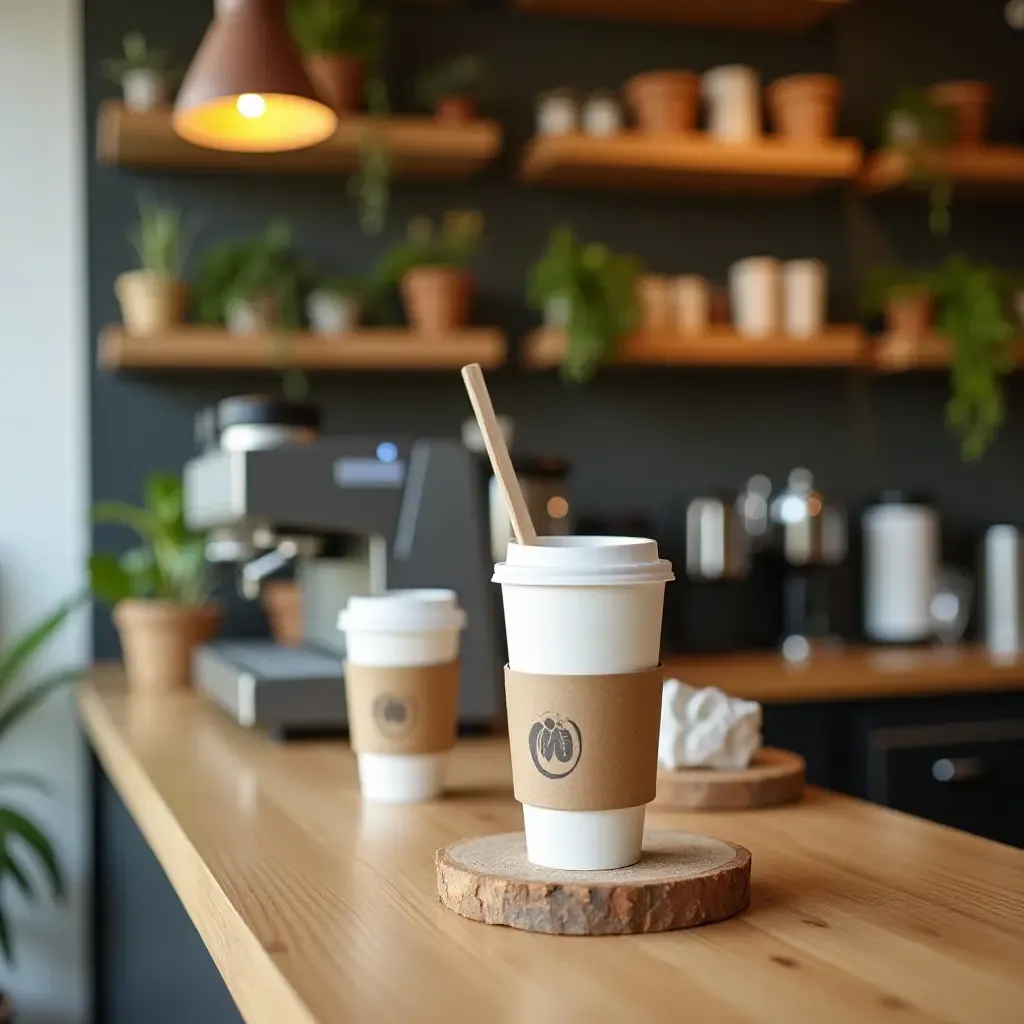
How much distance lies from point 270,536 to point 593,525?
1.36 meters

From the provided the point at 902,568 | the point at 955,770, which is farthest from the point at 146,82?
the point at 955,770

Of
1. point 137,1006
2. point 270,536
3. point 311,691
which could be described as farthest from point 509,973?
point 137,1006

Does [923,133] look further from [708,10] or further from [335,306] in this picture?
[335,306]

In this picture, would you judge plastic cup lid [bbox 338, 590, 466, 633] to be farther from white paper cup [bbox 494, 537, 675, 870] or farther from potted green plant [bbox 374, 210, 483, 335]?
potted green plant [bbox 374, 210, 483, 335]

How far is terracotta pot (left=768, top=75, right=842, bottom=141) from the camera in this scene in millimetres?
3256

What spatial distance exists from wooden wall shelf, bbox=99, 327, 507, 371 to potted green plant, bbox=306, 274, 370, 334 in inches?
1.9

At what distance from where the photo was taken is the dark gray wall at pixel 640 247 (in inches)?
122

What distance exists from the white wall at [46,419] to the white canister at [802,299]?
154cm

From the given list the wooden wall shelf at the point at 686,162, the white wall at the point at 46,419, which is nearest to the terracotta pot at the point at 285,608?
the white wall at the point at 46,419

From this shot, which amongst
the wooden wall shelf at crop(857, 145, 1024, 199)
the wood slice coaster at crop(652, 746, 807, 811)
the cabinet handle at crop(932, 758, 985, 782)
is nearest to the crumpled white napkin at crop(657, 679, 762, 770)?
the wood slice coaster at crop(652, 746, 807, 811)

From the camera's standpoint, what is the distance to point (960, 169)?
3275 millimetres

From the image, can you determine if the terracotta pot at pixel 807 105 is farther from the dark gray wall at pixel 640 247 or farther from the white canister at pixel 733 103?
the dark gray wall at pixel 640 247

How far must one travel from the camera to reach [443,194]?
3.28 meters

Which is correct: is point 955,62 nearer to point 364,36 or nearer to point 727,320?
point 727,320
